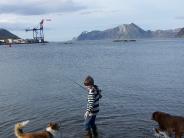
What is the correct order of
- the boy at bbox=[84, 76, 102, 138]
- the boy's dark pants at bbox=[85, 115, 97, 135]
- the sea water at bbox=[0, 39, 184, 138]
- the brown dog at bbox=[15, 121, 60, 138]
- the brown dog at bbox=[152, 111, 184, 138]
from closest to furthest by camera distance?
the brown dog at bbox=[15, 121, 60, 138] < the brown dog at bbox=[152, 111, 184, 138] < the boy at bbox=[84, 76, 102, 138] < the boy's dark pants at bbox=[85, 115, 97, 135] < the sea water at bbox=[0, 39, 184, 138]

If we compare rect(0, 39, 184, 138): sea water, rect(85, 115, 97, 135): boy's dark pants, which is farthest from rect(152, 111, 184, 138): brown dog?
rect(85, 115, 97, 135): boy's dark pants

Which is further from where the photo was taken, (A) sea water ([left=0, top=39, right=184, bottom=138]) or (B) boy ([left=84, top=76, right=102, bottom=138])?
(A) sea water ([left=0, top=39, right=184, bottom=138])

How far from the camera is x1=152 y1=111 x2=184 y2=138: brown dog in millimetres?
14070

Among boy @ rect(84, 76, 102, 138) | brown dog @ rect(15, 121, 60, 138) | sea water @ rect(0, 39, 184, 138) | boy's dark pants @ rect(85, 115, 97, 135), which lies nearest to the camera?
brown dog @ rect(15, 121, 60, 138)

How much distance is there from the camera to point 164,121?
47.0 feet

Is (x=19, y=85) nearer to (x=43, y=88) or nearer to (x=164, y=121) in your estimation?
(x=43, y=88)

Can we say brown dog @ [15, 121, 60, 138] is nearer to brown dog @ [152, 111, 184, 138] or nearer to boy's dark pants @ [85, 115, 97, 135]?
boy's dark pants @ [85, 115, 97, 135]

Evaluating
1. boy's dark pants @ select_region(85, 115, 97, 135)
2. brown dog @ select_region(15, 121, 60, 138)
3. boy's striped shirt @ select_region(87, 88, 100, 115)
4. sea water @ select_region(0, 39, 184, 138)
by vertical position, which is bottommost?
sea water @ select_region(0, 39, 184, 138)

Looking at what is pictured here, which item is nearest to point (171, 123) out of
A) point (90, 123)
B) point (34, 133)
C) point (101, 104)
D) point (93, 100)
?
point (93, 100)

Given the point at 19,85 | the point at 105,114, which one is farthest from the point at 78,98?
the point at 19,85

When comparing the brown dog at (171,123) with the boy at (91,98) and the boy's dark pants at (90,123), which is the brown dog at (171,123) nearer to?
the boy at (91,98)

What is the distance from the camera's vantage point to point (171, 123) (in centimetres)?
1415

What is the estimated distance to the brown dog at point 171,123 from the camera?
46.2ft

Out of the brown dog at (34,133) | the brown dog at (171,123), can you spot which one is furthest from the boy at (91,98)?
the brown dog at (171,123)
